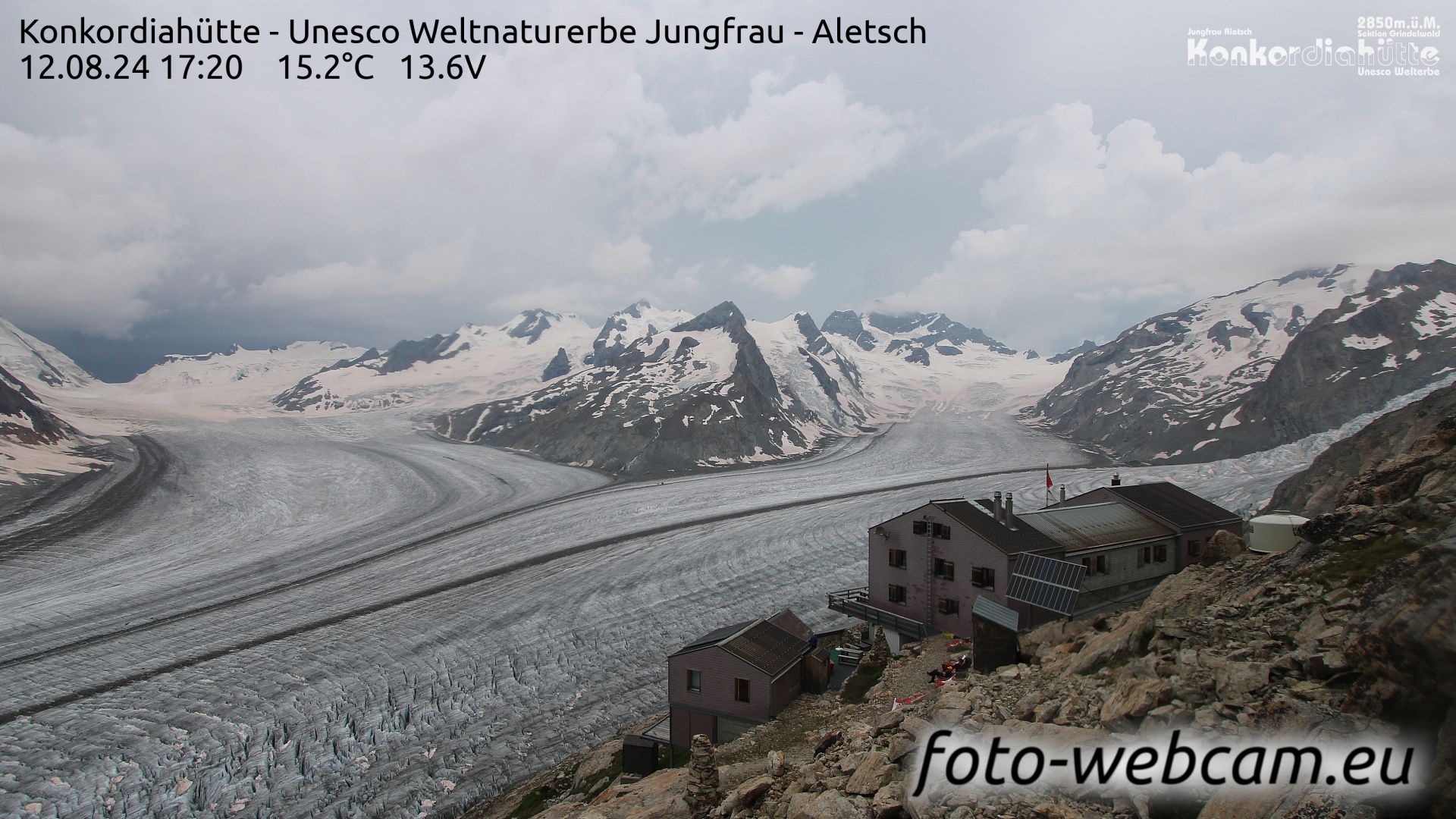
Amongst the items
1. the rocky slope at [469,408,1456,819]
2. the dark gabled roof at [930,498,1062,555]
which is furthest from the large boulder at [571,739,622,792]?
the dark gabled roof at [930,498,1062,555]

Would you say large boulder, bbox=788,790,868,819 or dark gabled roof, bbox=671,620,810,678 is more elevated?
large boulder, bbox=788,790,868,819

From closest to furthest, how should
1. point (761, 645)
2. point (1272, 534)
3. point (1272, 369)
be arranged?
point (1272, 534) → point (761, 645) → point (1272, 369)

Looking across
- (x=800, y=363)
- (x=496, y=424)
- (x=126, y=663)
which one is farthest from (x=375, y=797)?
(x=800, y=363)

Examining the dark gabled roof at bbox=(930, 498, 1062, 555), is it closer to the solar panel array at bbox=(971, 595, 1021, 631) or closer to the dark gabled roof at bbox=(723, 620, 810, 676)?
the solar panel array at bbox=(971, 595, 1021, 631)

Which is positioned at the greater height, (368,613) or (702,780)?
(702,780)

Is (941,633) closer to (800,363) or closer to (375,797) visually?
(375,797)

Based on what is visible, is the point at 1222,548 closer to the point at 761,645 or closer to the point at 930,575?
the point at 930,575

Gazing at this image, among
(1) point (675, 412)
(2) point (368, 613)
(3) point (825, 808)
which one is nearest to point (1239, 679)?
(3) point (825, 808)
